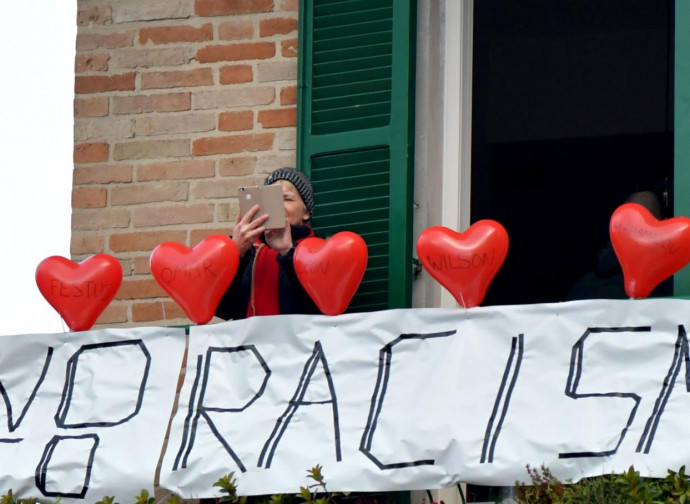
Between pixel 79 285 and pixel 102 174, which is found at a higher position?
pixel 102 174

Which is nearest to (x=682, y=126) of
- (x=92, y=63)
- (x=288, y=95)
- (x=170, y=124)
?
(x=288, y=95)

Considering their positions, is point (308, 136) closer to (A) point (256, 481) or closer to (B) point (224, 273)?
(B) point (224, 273)

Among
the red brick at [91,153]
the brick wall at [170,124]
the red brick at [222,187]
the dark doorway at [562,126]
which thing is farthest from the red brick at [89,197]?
the dark doorway at [562,126]

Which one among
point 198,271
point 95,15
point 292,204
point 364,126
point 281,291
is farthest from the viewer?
point 95,15

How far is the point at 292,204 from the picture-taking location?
581 centimetres

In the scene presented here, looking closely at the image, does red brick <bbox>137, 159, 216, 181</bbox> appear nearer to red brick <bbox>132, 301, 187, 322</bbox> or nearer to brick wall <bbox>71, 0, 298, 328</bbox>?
brick wall <bbox>71, 0, 298, 328</bbox>

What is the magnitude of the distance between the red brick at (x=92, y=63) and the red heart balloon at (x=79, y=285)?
1.00 m

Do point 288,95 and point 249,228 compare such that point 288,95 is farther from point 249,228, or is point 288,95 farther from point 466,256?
point 466,256

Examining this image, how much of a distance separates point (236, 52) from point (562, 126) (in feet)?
9.63

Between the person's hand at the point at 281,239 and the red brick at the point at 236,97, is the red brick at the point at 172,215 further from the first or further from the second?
the person's hand at the point at 281,239

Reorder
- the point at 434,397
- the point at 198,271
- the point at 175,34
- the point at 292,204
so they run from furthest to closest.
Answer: the point at 175,34 → the point at 292,204 → the point at 198,271 → the point at 434,397

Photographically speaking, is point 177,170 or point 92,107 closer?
point 177,170

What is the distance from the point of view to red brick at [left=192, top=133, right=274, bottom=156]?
612 cm

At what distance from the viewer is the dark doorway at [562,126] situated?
8.34 m
